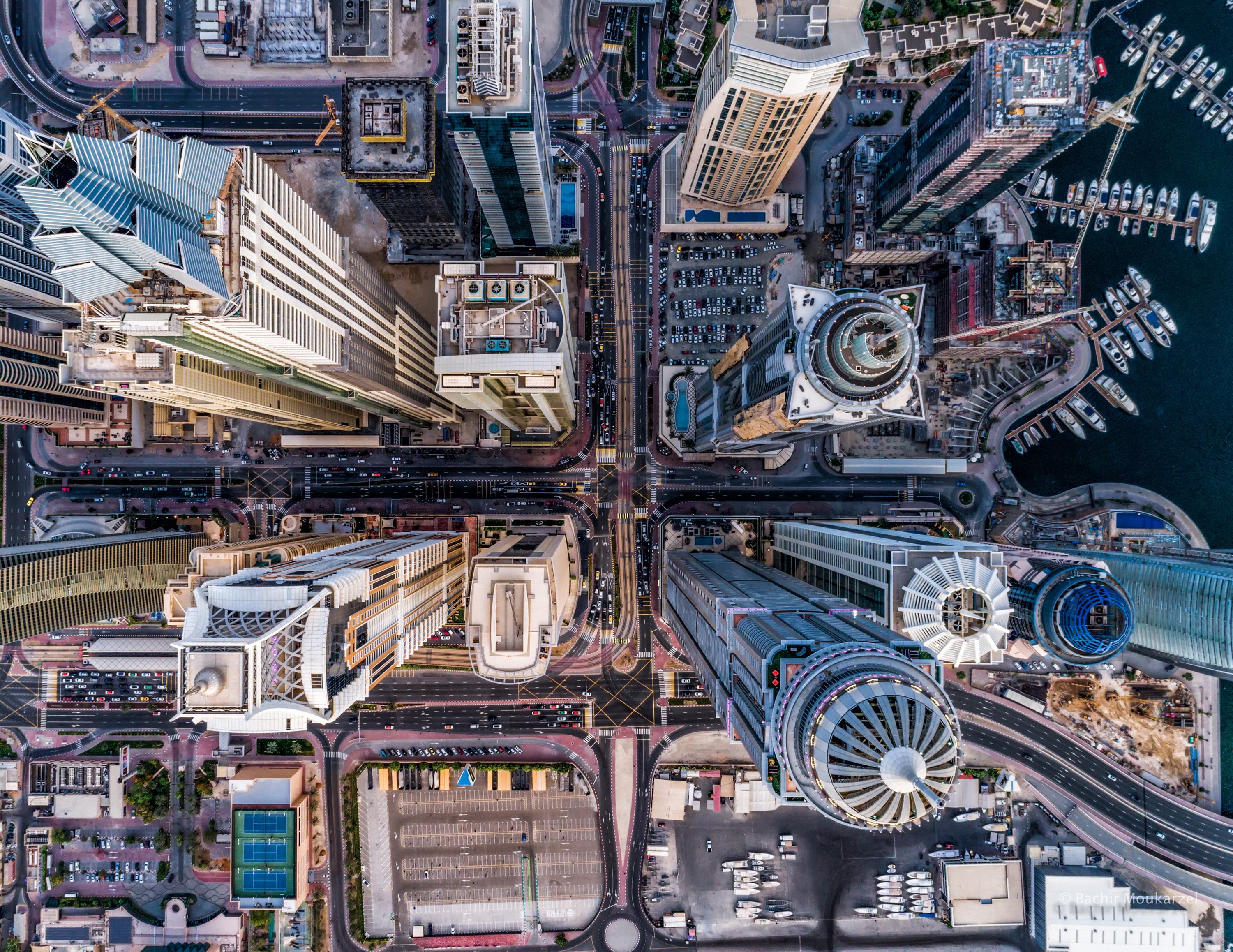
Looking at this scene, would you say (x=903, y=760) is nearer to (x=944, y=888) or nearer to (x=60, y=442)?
(x=944, y=888)

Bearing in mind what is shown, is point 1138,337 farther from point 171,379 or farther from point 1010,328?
point 171,379

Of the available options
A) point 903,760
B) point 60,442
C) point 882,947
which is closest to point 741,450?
point 903,760

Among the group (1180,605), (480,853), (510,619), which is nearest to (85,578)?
(510,619)

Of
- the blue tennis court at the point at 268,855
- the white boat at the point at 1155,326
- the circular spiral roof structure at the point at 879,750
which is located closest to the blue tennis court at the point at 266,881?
the blue tennis court at the point at 268,855

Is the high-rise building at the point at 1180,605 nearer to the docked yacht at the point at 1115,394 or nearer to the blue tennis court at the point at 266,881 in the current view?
the docked yacht at the point at 1115,394

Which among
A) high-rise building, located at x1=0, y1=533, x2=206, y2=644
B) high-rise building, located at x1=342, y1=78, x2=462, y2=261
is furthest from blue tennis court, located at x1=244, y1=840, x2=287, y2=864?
high-rise building, located at x1=342, y1=78, x2=462, y2=261
